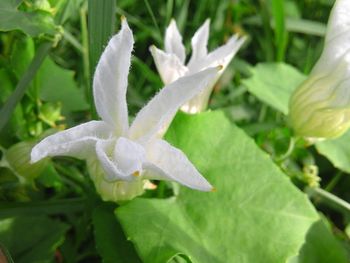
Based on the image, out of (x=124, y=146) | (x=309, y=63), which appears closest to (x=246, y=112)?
(x=309, y=63)

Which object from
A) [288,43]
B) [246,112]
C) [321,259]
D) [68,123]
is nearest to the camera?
[321,259]

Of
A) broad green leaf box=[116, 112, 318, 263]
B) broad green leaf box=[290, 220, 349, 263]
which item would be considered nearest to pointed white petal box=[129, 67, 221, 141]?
broad green leaf box=[116, 112, 318, 263]

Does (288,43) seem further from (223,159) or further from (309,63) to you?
(223,159)

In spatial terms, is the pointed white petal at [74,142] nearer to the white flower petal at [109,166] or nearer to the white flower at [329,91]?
the white flower petal at [109,166]

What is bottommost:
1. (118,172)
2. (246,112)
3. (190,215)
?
(246,112)

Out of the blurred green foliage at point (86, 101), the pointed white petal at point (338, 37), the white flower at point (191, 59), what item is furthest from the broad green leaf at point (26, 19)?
the pointed white petal at point (338, 37)

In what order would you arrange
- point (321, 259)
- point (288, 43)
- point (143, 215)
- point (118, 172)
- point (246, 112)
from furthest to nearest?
point (288, 43), point (246, 112), point (321, 259), point (143, 215), point (118, 172)

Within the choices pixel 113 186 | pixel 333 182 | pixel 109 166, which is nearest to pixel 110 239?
pixel 113 186
